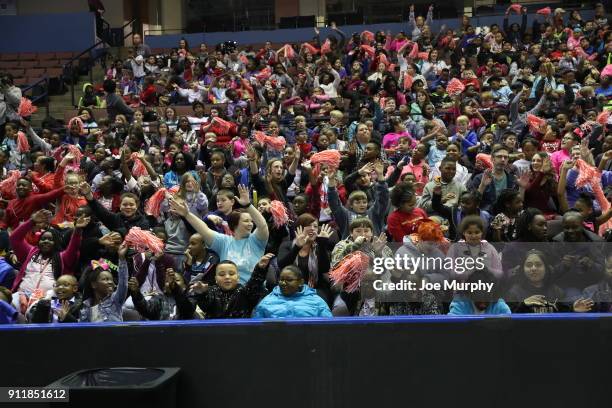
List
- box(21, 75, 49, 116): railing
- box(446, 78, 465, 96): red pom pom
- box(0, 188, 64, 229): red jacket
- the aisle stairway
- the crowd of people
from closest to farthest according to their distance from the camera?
the crowd of people, box(0, 188, 64, 229): red jacket, box(446, 78, 465, 96): red pom pom, the aisle stairway, box(21, 75, 49, 116): railing

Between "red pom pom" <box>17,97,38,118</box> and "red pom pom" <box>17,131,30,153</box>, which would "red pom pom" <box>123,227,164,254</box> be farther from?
"red pom pom" <box>17,97,38,118</box>

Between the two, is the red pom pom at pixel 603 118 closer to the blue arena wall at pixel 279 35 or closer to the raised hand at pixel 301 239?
the raised hand at pixel 301 239

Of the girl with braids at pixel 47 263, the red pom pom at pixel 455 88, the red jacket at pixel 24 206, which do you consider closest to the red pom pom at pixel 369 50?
the red pom pom at pixel 455 88

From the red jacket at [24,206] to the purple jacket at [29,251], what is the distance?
88cm

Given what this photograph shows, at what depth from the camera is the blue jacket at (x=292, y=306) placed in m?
4.97

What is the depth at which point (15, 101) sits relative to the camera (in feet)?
47.4

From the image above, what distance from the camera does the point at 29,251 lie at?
25.0ft

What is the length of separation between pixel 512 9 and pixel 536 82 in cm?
770

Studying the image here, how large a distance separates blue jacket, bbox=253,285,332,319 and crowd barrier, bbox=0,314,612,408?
86cm

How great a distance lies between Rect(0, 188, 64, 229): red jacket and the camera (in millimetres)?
8672

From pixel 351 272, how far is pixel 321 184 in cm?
317

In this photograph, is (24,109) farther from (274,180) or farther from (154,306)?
(154,306)

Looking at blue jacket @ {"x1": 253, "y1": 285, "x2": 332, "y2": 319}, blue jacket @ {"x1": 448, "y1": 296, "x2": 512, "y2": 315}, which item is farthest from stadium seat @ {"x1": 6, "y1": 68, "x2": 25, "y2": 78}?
blue jacket @ {"x1": 448, "y1": 296, "x2": 512, "y2": 315}

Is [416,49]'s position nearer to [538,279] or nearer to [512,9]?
[512,9]
